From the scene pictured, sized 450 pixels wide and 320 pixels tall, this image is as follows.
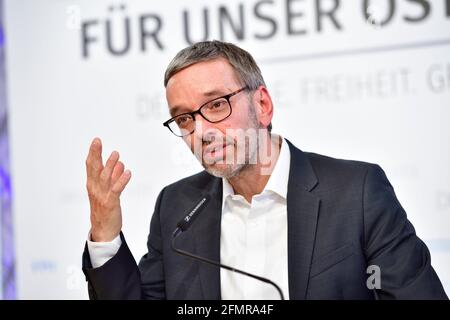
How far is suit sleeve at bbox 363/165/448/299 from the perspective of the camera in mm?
1505

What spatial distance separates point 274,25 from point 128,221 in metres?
1.07

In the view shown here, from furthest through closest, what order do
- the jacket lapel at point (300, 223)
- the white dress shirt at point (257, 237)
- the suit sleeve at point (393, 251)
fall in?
the white dress shirt at point (257, 237), the jacket lapel at point (300, 223), the suit sleeve at point (393, 251)

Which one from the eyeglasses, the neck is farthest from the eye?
the neck

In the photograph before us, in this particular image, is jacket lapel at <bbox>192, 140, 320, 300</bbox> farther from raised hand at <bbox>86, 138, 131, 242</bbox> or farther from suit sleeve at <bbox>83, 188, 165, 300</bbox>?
raised hand at <bbox>86, 138, 131, 242</bbox>

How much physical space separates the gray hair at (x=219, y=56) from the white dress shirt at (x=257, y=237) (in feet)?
0.83

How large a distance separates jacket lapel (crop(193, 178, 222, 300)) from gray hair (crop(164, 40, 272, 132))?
0.36 metres

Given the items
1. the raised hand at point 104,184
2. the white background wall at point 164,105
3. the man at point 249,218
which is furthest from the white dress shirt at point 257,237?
the white background wall at point 164,105

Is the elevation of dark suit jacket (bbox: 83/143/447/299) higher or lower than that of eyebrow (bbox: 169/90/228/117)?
lower

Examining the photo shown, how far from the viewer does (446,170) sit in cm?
232

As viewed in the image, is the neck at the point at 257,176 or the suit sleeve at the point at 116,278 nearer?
the suit sleeve at the point at 116,278

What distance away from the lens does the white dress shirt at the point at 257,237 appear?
174 centimetres

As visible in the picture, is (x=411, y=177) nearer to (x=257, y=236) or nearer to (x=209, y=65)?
(x=257, y=236)

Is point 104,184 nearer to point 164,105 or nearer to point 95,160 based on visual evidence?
point 95,160

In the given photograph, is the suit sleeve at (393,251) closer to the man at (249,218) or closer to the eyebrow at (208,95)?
the man at (249,218)
